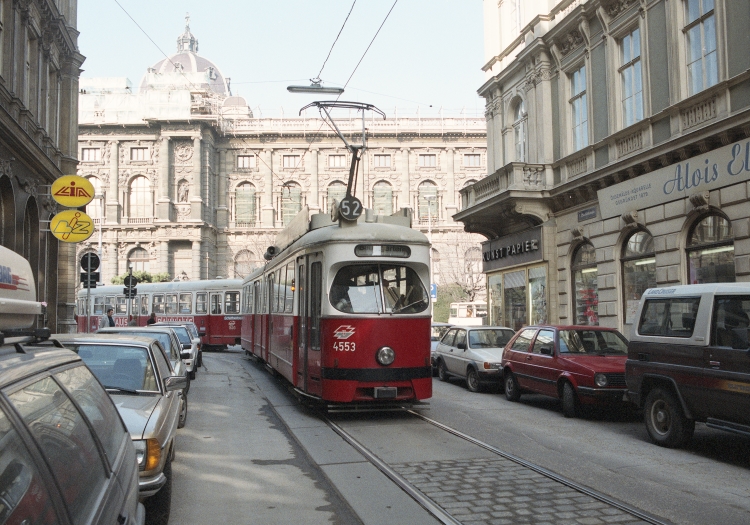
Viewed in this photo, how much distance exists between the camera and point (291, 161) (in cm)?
7088

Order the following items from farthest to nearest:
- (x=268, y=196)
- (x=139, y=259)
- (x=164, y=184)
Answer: (x=268, y=196)
(x=139, y=259)
(x=164, y=184)

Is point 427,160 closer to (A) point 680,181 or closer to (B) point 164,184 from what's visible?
(B) point 164,184

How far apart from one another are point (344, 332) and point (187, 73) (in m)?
81.5

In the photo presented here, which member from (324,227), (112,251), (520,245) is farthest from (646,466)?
(112,251)

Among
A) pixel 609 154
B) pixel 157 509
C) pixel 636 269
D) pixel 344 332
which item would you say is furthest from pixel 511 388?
pixel 157 509

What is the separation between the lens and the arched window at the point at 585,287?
67.7 feet

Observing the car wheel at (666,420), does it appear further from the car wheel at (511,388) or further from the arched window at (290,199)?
the arched window at (290,199)

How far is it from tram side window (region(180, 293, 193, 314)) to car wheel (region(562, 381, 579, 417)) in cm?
2551

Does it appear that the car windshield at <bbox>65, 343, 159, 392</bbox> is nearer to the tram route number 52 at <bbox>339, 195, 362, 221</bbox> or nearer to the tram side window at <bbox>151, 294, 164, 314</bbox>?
the tram route number 52 at <bbox>339, 195, 362, 221</bbox>

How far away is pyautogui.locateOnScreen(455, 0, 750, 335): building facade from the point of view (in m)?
15.0

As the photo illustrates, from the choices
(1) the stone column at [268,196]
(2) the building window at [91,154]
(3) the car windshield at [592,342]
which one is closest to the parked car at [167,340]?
(3) the car windshield at [592,342]

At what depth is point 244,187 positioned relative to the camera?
234ft

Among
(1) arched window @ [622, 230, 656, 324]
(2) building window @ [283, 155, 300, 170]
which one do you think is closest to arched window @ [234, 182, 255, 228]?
(2) building window @ [283, 155, 300, 170]

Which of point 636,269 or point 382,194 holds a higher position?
point 382,194
